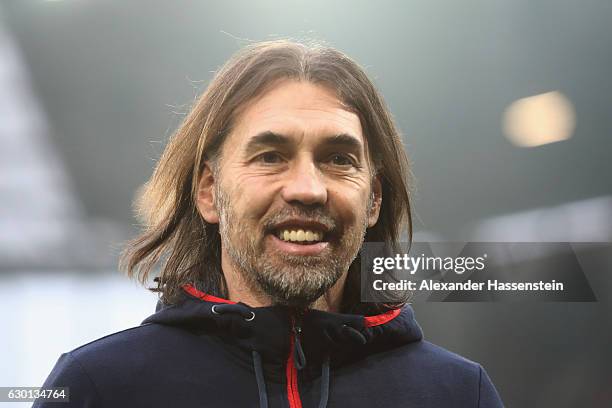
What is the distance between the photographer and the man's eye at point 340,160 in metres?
1.40

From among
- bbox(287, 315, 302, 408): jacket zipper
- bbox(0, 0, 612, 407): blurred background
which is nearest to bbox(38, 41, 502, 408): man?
bbox(287, 315, 302, 408): jacket zipper

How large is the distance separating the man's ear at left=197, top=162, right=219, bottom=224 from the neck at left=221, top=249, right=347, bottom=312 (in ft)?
0.29

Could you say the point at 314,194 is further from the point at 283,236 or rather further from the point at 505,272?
the point at 505,272

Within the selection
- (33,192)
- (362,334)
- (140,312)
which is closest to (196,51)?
(33,192)

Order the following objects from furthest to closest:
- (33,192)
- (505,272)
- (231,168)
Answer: (33,192), (505,272), (231,168)

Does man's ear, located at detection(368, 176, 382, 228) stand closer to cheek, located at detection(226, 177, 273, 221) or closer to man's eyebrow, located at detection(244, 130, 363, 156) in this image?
man's eyebrow, located at detection(244, 130, 363, 156)

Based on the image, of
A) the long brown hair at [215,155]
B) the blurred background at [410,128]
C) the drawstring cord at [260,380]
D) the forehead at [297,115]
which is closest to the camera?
the drawstring cord at [260,380]

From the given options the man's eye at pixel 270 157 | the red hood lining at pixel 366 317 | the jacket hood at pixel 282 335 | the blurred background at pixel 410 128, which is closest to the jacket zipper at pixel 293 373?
the jacket hood at pixel 282 335

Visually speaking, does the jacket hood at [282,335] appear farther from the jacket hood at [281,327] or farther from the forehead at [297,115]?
the forehead at [297,115]

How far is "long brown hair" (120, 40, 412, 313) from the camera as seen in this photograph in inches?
58.1

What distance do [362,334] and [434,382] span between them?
0.16m

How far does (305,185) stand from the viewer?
131cm

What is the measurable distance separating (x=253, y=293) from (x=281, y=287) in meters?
0.10

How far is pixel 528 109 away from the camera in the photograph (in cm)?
213
